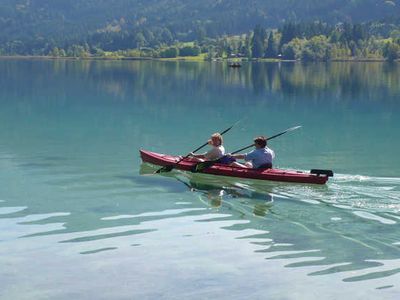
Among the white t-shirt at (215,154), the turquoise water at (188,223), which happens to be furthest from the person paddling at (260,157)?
the white t-shirt at (215,154)

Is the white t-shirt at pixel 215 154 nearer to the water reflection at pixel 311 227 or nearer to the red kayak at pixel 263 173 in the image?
the red kayak at pixel 263 173

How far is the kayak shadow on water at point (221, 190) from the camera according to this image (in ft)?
95.0

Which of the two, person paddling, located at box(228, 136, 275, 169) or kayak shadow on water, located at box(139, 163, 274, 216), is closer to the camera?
kayak shadow on water, located at box(139, 163, 274, 216)

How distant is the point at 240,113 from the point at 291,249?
54.3 meters

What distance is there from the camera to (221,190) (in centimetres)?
3184

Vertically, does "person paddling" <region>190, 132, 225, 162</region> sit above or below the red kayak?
above

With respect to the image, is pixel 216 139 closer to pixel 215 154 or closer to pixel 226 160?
pixel 215 154

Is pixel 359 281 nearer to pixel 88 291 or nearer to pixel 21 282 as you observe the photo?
pixel 88 291

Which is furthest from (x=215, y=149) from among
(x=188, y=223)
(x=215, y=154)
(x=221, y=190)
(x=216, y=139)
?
(x=188, y=223)

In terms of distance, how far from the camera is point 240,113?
75.9 meters

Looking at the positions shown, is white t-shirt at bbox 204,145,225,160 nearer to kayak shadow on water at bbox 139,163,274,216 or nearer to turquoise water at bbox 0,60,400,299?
kayak shadow on water at bbox 139,163,274,216

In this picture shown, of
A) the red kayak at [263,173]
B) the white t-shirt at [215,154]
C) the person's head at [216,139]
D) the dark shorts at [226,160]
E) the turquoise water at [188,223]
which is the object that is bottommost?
the turquoise water at [188,223]

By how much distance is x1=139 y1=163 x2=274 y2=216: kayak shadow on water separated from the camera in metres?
29.0

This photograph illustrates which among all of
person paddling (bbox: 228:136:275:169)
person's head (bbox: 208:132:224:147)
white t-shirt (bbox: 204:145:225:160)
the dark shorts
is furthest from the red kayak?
person's head (bbox: 208:132:224:147)
